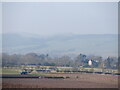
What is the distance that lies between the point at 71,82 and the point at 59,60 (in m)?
0.70

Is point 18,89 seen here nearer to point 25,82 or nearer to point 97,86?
point 25,82

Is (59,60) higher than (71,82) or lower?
higher

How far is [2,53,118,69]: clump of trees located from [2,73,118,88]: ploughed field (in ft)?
0.98

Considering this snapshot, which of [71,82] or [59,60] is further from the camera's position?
[59,60]

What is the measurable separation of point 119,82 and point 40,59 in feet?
6.49

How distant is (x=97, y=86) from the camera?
5.69 m

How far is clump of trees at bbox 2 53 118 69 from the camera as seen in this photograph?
6.23m

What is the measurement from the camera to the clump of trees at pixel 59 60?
20.4ft

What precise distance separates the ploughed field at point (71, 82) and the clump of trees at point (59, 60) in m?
0.30

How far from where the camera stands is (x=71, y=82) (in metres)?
5.98

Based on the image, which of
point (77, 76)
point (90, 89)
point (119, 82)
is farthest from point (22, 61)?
point (119, 82)

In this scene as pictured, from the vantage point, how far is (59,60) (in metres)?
6.41

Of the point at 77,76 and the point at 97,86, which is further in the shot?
the point at 77,76

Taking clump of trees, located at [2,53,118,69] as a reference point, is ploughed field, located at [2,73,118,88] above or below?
below
